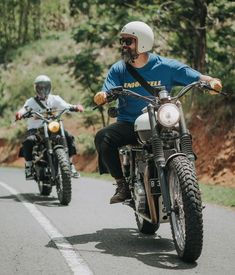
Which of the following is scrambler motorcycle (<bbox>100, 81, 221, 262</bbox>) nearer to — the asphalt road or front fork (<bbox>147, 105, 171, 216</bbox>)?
front fork (<bbox>147, 105, 171, 216</bbox>)

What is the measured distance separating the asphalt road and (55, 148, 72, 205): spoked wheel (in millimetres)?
179

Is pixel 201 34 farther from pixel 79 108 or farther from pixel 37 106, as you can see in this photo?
pixel 79 108

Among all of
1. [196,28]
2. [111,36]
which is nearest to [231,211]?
[196,28]

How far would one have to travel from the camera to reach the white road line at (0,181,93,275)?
521 cm

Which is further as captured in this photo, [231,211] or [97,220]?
[231,211]

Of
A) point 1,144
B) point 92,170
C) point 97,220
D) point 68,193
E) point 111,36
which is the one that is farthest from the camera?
point 1,144

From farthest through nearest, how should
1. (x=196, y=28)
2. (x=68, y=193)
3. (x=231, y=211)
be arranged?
(x=196, y=28) → (x=68, y=193) → (x=231, y=211)

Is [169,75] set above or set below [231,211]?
above

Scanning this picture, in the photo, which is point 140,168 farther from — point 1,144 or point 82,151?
point 1,144

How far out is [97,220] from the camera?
27.2ft

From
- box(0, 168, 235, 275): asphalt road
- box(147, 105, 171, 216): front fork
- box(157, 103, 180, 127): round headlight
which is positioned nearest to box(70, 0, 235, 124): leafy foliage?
box(0, 168, 235, 275): asphalt road

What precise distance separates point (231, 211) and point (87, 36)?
504 inches

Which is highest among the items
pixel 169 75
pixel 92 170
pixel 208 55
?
pixel 208 55

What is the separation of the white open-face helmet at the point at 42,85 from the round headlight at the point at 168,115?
6246mm
